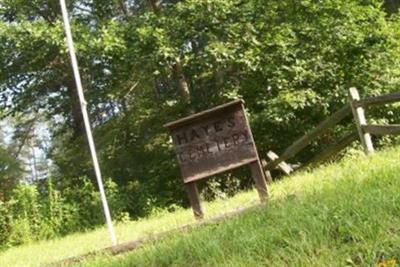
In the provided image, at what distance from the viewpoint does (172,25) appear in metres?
14.4

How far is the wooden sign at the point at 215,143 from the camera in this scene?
25.1ft

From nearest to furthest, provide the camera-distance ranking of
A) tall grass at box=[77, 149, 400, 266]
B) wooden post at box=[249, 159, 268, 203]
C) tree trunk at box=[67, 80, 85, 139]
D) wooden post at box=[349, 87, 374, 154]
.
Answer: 1. tall grass at box=[77, 149, 400, 266]
2. wooden post at box=[249, 159, 268, 203]
3. wooden post at box=[349, 87, 374, 154]
4. tree trunk at box=[67, 80, 85, 139]

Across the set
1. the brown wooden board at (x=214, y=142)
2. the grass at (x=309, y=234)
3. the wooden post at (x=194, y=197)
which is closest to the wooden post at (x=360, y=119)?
the brown wooden board at (x=214, y=142)

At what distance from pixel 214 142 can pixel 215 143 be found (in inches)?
0.7

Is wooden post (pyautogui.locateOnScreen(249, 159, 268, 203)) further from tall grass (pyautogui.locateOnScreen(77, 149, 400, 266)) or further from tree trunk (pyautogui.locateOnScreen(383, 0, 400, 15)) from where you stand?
tree trunk (pyautogui.locateOnScreen(383, 0, 400, 15))

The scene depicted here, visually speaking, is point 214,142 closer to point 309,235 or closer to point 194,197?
point 194,197

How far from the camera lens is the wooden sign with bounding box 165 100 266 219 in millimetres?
7664

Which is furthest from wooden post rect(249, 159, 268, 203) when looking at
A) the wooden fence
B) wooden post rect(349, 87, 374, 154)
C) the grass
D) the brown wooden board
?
wooden post rect(349, 87, 374, 154)

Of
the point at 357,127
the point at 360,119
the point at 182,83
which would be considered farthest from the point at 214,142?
the point at 182,83

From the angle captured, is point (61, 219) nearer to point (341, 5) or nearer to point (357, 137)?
point (357, 137)

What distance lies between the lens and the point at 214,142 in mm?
7711

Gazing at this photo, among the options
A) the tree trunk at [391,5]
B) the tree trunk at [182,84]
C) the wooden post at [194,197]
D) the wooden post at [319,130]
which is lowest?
the wooden post at [194,197]

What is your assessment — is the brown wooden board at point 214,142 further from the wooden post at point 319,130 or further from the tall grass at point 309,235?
the wooden post at point 319,130

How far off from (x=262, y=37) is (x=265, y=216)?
10.1 meters
